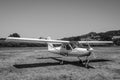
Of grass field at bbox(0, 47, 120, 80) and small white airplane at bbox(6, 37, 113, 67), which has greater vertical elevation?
small white airplane at bbox(6, 37, 113, 67)

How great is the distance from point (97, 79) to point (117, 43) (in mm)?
67352

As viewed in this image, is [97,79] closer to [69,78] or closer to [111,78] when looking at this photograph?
[111,78]

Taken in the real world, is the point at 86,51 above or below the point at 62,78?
Result: above

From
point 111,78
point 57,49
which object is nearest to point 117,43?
point 57,49

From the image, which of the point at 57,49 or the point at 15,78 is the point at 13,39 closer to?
the point at 15,78

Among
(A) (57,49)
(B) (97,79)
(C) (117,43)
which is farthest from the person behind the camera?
(C) (117,43)

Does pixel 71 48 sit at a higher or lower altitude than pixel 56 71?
higher

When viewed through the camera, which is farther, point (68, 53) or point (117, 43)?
point (117, 43)

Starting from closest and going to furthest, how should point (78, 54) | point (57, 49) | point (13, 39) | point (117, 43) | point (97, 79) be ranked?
point (97, 79)
point (13, 39)
point (78, 54)
point (57, 49)
point (117, 43)

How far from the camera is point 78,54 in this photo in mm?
11227

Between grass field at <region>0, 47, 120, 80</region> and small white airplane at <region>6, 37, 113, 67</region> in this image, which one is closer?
grass field at <region>0, 47, 120, 80</region>

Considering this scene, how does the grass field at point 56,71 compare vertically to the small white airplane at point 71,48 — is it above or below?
below

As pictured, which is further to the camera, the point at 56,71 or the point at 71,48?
the point at 71,48

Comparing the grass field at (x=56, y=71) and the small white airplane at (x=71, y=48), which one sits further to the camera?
the small white airplane at (x=71, y=48)
